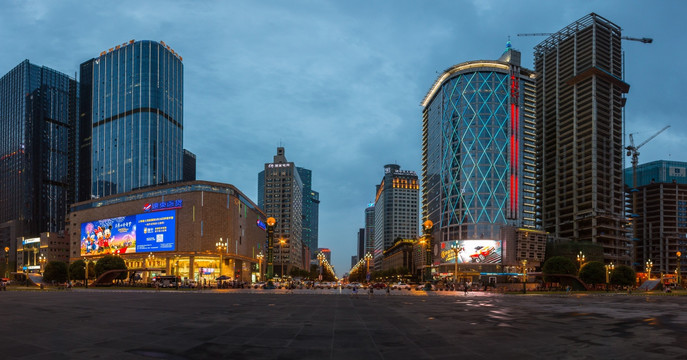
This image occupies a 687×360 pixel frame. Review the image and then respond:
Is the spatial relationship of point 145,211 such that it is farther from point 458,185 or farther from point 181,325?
point 181,325

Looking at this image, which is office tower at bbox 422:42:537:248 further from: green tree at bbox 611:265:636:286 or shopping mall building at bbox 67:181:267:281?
shopping mall building at bbox 67:181:267:281

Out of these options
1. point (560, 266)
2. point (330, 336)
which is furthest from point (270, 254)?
point (330, 336)

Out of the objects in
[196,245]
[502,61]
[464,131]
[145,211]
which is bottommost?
[196,245]

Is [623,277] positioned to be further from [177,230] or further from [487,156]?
[177,230]

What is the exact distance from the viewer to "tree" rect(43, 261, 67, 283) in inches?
4813

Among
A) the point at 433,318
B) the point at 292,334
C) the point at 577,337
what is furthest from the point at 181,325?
the point at 577,337

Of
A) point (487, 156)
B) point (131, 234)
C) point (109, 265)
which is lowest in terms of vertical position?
point (109, 265)

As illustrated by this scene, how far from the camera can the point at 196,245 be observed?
462 ft

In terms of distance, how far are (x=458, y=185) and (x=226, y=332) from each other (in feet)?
565

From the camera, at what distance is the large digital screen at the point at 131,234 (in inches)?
5704

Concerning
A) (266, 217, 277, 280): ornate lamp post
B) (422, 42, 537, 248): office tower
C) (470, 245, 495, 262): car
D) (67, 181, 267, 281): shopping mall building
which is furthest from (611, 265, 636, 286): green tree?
(67, 181, 267, 281): shopping mall building

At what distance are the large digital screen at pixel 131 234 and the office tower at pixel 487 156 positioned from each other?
103m

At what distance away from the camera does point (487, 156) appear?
18550 centimetres

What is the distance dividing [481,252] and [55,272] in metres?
134
